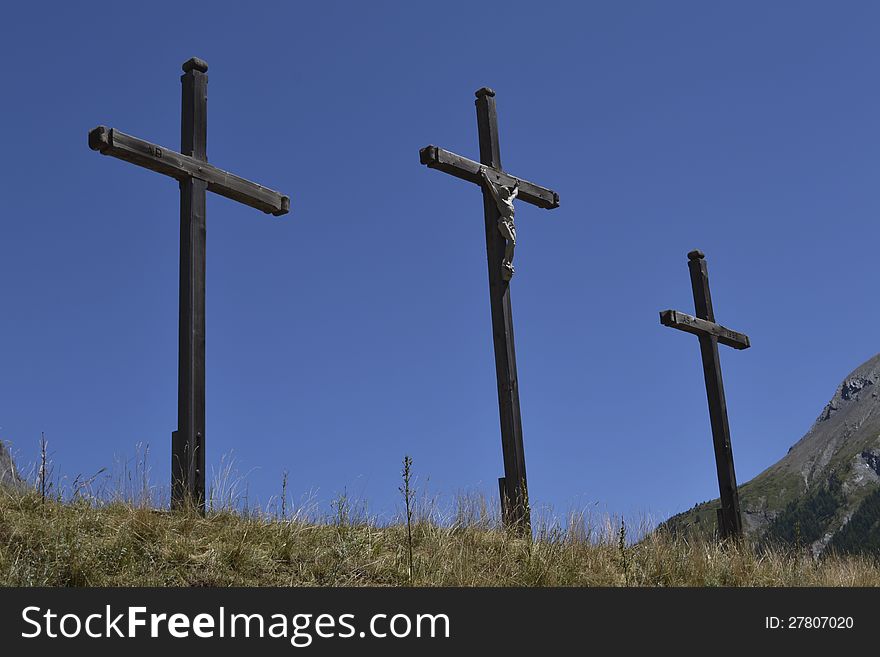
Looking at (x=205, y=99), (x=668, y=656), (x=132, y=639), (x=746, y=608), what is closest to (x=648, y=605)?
(x=668, y=656)

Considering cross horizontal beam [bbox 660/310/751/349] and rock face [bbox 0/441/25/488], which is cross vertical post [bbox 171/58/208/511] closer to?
rock face [bbox 0/441/25/488]

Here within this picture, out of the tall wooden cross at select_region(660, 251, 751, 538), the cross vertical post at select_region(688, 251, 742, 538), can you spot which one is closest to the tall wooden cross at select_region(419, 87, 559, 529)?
the tall wooden cross at select_region(660, 251, 751, 538)

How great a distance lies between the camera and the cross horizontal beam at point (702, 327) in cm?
1293

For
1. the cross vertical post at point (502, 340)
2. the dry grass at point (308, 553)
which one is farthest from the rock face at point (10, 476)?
the cross vertical post at point (502, 340)

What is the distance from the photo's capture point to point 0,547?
6.58 metres

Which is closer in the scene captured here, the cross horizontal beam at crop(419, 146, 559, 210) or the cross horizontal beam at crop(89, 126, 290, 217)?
the cross horizontal beam at crop(89, 126, 290, 217)

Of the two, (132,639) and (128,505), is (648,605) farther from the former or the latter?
(128,505)

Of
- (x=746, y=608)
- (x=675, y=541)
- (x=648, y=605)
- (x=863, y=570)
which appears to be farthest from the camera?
(x=863, y=570)

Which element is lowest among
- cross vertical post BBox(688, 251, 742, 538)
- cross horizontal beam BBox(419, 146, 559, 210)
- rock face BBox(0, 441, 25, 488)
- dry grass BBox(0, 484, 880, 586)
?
dry grass BBox(0, 484, 880, 586)

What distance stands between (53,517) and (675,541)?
5.37 metres

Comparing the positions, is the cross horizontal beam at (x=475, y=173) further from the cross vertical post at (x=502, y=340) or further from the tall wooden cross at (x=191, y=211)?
the tall wooden cross at (x=191, y=211)

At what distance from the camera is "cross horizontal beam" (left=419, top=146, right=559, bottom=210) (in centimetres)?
1054

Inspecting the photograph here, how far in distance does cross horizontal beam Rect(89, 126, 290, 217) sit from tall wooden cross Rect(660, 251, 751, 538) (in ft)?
17.7

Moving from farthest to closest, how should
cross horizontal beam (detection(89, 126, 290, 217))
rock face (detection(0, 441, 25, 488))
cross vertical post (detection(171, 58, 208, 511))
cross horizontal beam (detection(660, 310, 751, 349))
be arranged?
cross horizontal beam (detection(660, 310, 751, 349)) → cross horizontal beam (detection(89, 126, 290, 217)) → cross vertical post (detection(171, 58, 208, 511)) → rock face (detection(0, 441, 25, 488))
